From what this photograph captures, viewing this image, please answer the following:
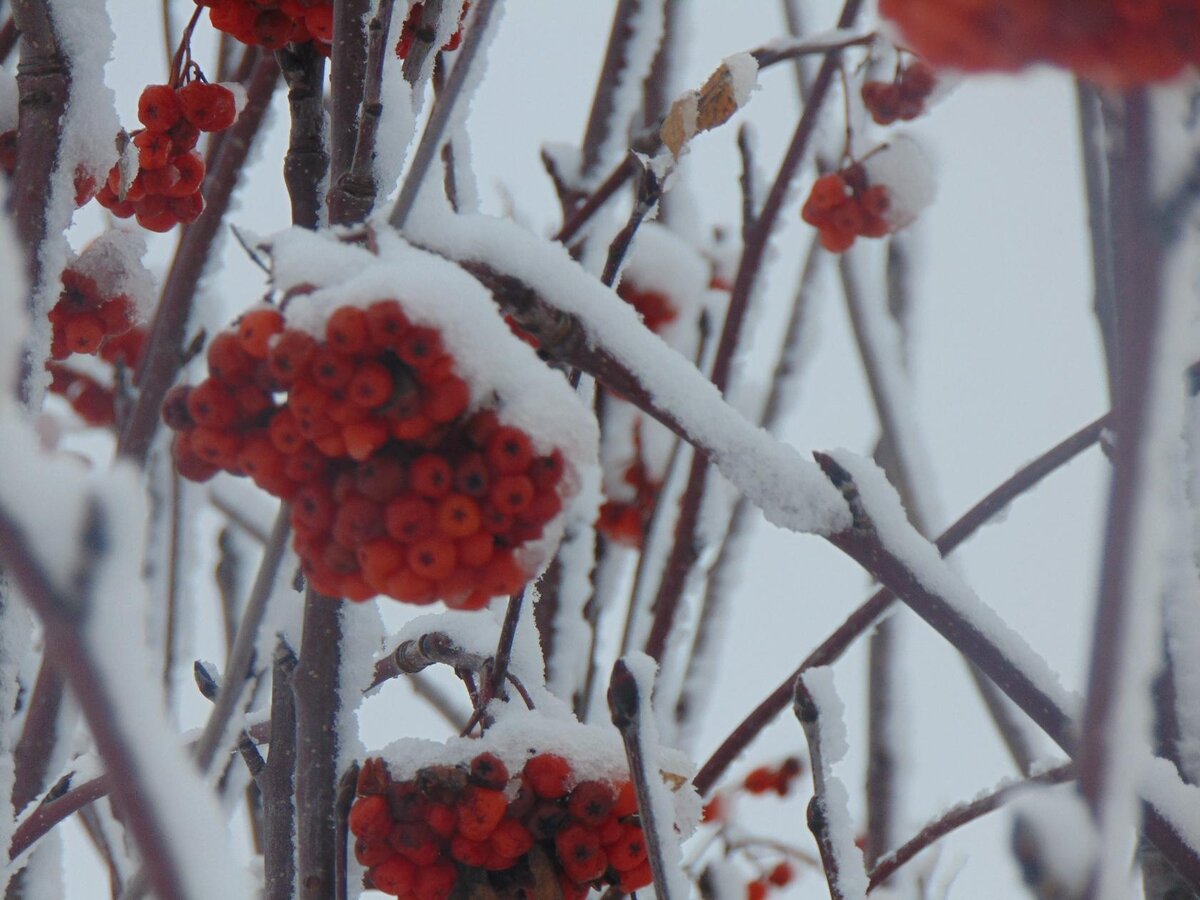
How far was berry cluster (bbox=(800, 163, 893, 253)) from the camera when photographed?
3.80 feet

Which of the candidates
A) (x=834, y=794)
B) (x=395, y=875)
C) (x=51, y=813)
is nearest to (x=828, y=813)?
(x=834, y=794)

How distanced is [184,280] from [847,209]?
63 cm

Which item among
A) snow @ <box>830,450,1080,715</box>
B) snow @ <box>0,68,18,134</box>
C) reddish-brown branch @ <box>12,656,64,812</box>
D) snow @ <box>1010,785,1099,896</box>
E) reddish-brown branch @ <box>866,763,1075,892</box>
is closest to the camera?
snow @ <box>1010,785,1099,896</box>

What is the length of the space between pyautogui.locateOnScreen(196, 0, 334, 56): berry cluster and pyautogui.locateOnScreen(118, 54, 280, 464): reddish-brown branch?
1.08 ft

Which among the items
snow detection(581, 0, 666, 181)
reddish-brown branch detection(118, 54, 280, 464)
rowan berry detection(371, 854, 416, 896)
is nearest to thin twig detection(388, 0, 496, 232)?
rowan berry detection(371, 854, 416, 896)

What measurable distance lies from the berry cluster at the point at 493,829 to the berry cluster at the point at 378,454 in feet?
0.57

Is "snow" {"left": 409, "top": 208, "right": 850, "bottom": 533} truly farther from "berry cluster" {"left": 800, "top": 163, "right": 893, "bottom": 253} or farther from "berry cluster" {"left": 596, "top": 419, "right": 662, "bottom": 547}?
"berry cluster" {"left": 596, "top": 419, "right": 662, "bottom": 547}

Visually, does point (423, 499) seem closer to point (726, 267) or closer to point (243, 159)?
point (243, 159)

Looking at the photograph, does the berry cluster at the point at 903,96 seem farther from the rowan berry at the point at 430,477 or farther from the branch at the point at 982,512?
the rowan berry at the point at 430,477

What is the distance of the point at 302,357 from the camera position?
47 centimetres

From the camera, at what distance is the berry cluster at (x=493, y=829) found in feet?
2.03

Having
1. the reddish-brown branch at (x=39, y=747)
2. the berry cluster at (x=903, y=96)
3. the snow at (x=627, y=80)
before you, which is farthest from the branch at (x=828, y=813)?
the snow at (x=627, y=80)

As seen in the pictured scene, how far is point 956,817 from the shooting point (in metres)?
0.68

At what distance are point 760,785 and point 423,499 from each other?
1296 millimetres
